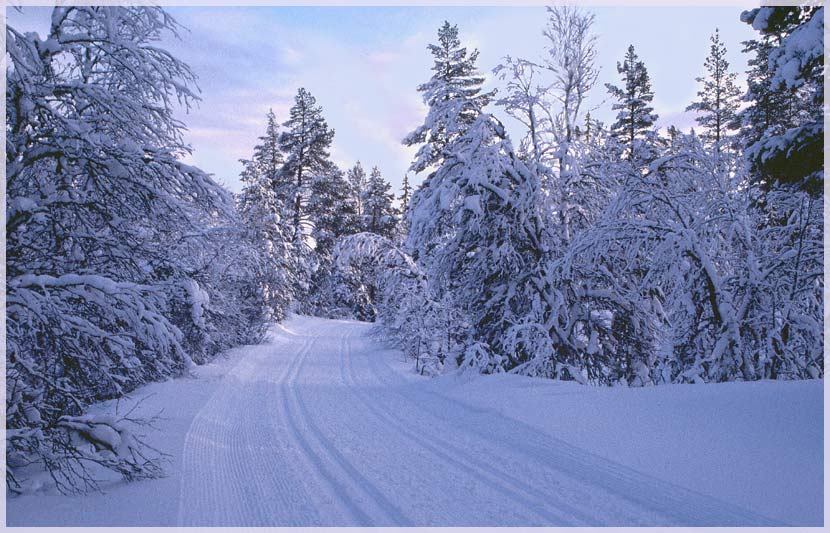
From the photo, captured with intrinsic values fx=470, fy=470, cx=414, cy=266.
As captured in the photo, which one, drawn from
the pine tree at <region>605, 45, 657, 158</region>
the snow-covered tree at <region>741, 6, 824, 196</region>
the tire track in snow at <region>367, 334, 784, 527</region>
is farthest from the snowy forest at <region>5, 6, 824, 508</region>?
the pine tree at <region>605, 45, 657, 158</region>

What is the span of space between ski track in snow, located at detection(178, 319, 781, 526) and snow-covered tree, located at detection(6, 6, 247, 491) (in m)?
1.24

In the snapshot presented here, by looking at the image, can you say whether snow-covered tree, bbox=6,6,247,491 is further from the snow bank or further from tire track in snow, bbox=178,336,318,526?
the snow bank

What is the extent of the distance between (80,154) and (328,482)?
14.1ft

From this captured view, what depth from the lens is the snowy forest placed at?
193 inches

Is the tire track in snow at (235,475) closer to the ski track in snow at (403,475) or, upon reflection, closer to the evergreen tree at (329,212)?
the ski track in snow at (403,475)

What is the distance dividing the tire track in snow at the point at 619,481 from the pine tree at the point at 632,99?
25.6m

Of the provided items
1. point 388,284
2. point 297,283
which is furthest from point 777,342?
point 297,283

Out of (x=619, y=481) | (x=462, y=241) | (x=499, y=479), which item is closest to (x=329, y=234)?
(x=462, y=241)

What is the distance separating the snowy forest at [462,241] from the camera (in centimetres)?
491

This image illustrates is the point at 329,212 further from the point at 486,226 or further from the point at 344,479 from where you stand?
the point at 344,479

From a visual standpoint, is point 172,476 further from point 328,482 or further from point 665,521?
point 665,521

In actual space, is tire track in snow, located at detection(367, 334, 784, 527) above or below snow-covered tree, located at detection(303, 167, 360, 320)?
below

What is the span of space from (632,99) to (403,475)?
29.4 metres

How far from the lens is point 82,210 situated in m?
5.47
